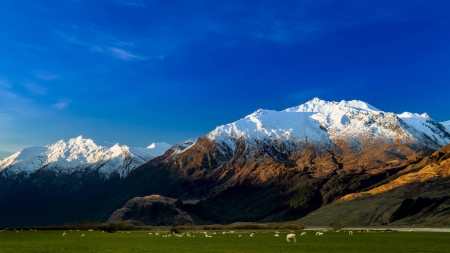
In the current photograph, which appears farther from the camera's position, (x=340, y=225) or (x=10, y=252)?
(x=340, y=225)

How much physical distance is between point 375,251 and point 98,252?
43.1 metres

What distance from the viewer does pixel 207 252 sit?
220 feet

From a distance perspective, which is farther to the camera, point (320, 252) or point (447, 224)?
point (447, 224)

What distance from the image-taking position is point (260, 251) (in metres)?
66.8

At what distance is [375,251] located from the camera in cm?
6644

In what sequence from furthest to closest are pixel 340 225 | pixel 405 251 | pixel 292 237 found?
pixel 340 225
pixel 292 237
pixel 405 251

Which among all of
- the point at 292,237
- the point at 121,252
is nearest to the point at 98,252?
the point at 121,252

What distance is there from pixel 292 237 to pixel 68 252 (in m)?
51.2

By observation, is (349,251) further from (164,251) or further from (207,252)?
(164,251)

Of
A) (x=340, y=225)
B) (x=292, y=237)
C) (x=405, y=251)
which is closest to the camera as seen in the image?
(x=405, y=251)

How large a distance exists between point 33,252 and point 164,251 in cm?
2094

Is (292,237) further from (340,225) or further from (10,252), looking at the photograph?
(340,225)

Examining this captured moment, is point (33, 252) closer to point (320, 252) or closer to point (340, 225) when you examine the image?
point (320, 252)

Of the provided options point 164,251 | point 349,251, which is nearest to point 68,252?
point 164,251
